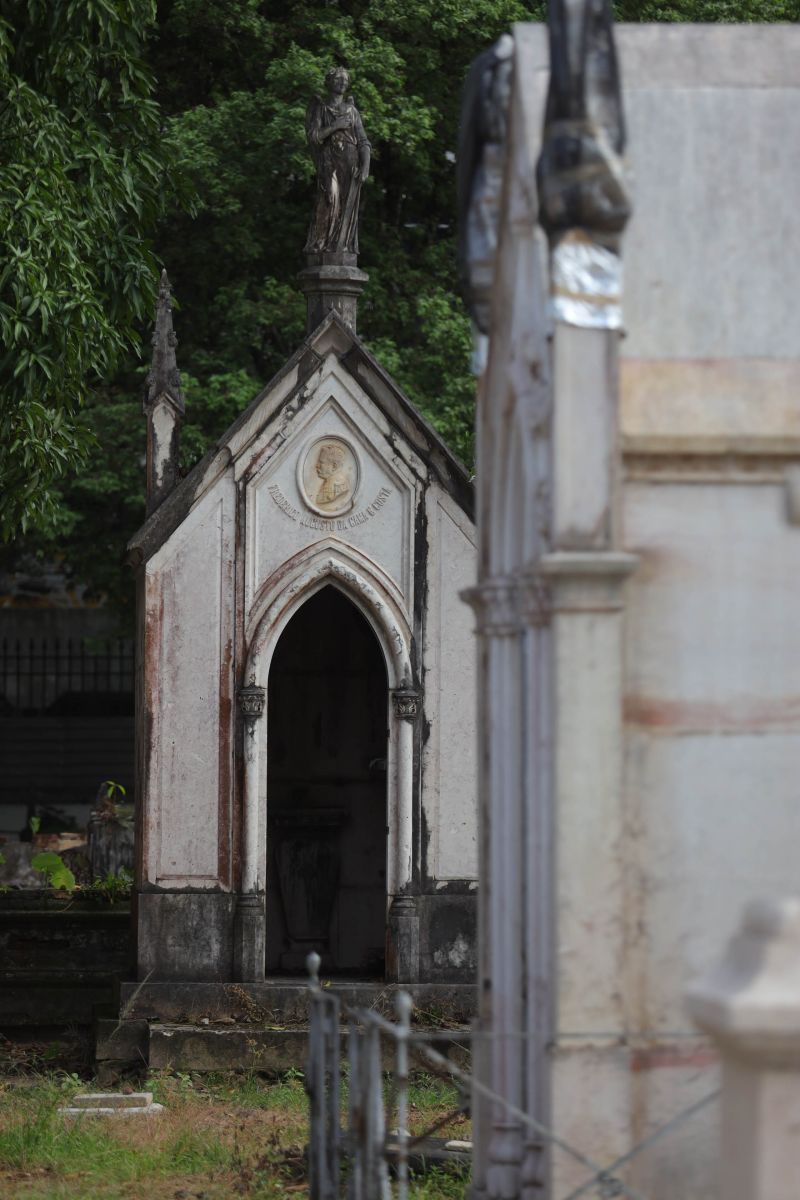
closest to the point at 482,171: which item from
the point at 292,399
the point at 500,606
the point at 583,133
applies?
the point at 583,133

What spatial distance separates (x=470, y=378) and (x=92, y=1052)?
8.42 m

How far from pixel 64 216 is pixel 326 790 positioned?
4.40m

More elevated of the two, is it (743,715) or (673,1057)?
(743,715)

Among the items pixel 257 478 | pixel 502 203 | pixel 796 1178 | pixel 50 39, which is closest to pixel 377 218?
pixel 50 39

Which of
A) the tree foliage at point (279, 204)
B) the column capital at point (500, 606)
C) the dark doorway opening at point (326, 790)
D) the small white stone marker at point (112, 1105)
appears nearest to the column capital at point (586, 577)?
the column capital at point (500, 606)

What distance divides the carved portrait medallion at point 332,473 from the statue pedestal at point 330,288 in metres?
0.82

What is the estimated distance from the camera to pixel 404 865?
1296 centimetres

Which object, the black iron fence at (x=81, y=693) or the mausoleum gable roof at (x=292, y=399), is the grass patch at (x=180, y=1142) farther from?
the black iron fence at (x=81, y=693)

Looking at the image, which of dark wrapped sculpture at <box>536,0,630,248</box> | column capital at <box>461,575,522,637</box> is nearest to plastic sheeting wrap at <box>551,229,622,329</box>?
dark wrapped sculpture at <box>536,0,630,248</box>

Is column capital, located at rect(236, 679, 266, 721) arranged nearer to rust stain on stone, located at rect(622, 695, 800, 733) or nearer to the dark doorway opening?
the dark doorway opening

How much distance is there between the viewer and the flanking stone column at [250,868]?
500 inches

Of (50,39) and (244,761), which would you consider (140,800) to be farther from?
(50,39)

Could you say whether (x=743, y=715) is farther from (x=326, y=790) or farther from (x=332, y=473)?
(x=326, y=790)

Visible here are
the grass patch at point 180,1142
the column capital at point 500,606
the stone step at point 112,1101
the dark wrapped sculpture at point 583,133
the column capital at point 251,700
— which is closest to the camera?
the dark wrapped sculpture at point 583,133
